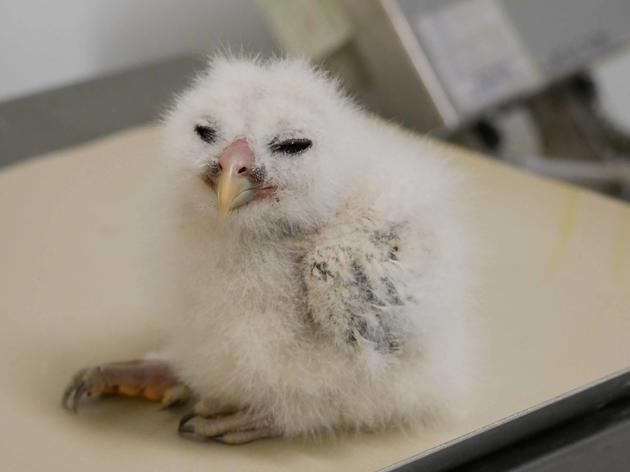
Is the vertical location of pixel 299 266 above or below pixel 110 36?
below

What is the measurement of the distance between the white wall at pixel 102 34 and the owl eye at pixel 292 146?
1.01 m

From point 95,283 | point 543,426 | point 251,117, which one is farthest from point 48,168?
point 543,426

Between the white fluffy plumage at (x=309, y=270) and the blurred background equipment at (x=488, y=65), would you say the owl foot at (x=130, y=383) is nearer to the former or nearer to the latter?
the white fluffy plumage at (x=309, y=270)

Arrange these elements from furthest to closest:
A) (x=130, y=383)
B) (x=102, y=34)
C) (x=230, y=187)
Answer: (x=102, y=34) → (x=130, y=383) → (x=230, y=187)

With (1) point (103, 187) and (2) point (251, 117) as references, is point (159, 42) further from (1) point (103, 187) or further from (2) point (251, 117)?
(2) point (251, 117)

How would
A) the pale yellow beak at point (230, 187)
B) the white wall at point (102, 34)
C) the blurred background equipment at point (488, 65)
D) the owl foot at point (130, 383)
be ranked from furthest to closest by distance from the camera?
the white wall at point (102, 34) → the blurred background equipment at point (488, 65) → the owl foot at point (130, 383) → the pale yellow beak at point (230, 187)

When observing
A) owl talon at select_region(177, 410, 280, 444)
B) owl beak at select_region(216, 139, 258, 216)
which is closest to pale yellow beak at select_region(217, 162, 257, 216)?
owl beak at select_region(216, 139, 258, 216)

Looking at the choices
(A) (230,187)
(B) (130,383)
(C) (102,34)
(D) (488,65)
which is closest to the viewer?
(A) (230,187)

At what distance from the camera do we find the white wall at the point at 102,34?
63.1 inches

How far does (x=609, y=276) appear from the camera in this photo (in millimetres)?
810

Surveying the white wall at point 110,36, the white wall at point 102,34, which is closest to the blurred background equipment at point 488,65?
the white wall at point 110,36

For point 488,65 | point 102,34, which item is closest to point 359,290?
point 488,65

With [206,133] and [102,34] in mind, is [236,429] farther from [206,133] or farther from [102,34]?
[102,34]

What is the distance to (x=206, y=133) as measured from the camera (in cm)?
58
